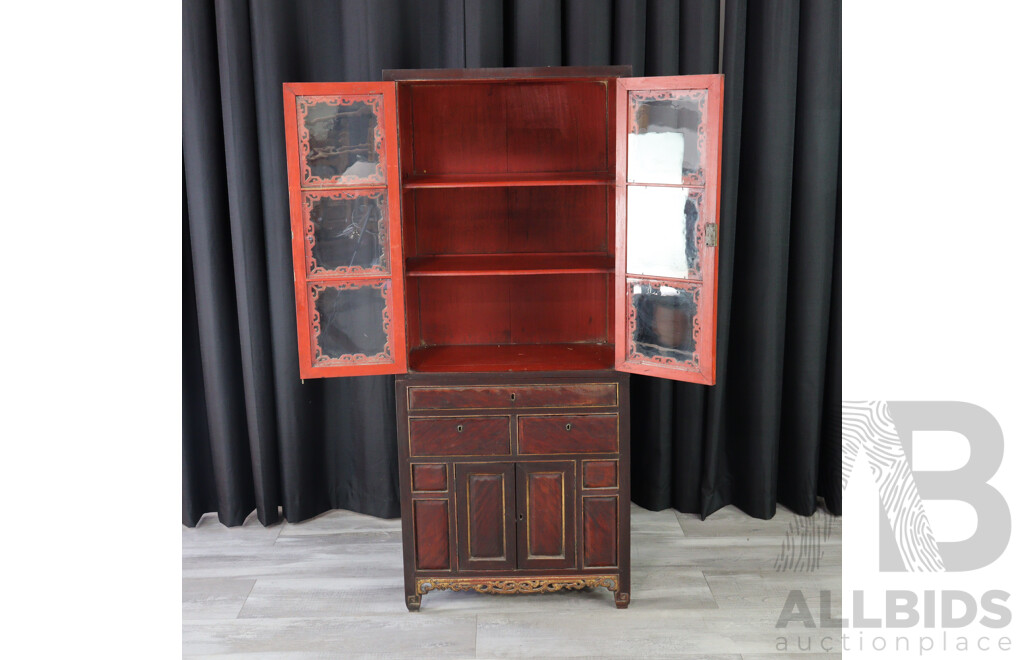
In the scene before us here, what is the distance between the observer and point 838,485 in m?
3.21

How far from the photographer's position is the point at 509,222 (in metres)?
2.85

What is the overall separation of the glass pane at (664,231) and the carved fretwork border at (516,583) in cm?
101

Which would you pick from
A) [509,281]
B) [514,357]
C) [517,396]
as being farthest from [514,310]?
[517,396]

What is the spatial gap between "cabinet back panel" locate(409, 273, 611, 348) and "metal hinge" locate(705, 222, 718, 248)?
23.9 inches

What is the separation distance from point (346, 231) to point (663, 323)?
101 centimetres

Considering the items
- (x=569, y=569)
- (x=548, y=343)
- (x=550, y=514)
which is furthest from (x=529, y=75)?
(x=569, y=569)

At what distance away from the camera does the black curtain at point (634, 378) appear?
287cm

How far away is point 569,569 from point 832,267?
61.4 inches

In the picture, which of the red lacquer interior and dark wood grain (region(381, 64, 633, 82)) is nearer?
dark wood grain (region(381, 64, 633, 82))

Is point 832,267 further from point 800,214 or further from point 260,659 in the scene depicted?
point 260,659

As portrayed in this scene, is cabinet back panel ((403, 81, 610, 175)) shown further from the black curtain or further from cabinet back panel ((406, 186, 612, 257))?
the black curtain

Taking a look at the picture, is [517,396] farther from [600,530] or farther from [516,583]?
[516,583]

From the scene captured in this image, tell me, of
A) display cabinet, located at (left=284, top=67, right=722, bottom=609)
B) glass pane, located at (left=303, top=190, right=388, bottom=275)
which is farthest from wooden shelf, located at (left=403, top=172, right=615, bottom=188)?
glass pane, located at (left=303, top=190, right=388, bottom=275)

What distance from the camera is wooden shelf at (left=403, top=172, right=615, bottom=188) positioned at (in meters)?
2.47
